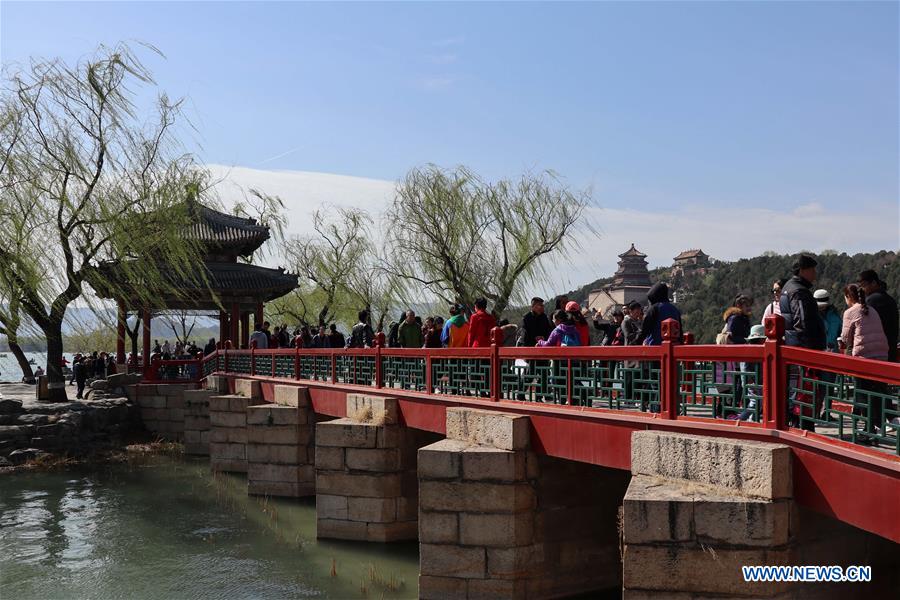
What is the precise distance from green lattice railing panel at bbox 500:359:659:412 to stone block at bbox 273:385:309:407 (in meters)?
6.82

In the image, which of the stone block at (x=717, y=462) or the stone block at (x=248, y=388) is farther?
the stone block at (x=248, y=388)

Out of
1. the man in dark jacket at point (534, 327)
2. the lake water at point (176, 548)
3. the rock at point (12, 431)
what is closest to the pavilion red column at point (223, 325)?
the rock at point (12, 431)

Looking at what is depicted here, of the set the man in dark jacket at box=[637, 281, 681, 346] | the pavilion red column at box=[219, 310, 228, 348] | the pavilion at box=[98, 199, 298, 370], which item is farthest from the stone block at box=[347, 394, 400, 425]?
the pavilion red column at box=[219, 310, 228, 348]

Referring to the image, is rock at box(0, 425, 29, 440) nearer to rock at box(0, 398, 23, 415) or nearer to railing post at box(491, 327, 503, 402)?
rock at box(0, 398, 23, 415)

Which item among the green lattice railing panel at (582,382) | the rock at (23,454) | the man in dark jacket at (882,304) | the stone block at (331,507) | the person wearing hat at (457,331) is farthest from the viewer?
the rock at (23,454)

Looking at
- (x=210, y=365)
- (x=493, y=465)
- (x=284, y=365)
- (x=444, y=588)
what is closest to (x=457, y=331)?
(x=493, y=465)

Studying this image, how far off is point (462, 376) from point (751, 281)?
59.9 meters

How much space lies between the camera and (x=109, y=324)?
72.0ft

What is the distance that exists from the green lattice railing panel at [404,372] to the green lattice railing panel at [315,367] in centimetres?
284

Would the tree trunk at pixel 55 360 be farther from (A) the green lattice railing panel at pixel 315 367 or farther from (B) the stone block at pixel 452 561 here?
(B) the stone block at pixel 452 561

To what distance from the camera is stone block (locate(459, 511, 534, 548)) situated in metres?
8.91

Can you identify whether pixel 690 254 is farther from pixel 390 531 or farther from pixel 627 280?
pixel 390 531

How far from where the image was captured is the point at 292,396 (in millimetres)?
16469

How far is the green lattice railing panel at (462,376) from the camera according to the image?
406 inches
